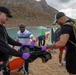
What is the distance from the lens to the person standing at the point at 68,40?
13.0 ft

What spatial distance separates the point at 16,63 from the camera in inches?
254

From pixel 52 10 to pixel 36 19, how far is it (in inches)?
2257

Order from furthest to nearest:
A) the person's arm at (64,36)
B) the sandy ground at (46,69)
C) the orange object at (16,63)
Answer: the sandy ground at (46,69) < the orange object at (16,63) < the person's arm at (64,36)

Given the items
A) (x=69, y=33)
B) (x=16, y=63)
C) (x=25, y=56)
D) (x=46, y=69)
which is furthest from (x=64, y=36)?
(x=46, y=69)

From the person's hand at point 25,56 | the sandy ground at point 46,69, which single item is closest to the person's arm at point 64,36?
the person's hand at point 25,56

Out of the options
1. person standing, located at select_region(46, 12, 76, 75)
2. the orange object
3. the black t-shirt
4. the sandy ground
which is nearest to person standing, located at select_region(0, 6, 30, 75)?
person standing, located at select_region(46, 12, 76, 75)

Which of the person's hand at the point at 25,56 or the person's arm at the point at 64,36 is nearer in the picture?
the person's hand at the point at 25,56

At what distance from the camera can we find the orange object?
20.9ft

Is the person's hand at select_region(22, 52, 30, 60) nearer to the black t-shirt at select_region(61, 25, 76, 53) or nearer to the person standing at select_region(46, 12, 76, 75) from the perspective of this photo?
the person standing at select_region(46, 12, 76, 75)

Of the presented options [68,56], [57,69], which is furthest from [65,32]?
[57,69]

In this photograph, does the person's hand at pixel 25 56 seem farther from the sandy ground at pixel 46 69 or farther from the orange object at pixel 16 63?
the sandy ground at pixel 46 69

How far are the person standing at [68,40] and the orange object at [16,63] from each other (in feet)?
7.51

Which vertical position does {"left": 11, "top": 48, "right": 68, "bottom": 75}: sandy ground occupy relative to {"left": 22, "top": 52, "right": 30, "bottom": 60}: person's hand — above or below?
below

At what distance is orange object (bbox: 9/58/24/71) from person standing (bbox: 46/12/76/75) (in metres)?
2.29
